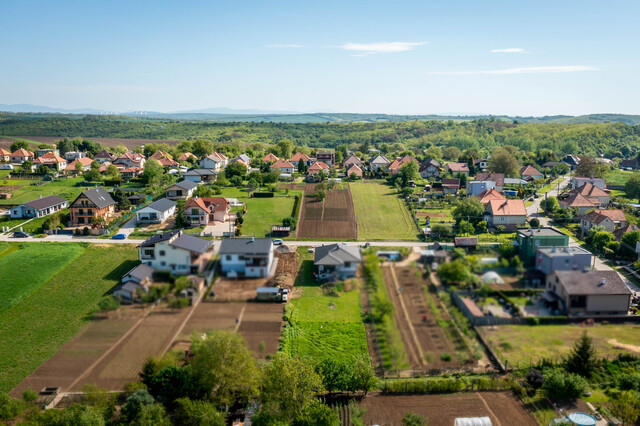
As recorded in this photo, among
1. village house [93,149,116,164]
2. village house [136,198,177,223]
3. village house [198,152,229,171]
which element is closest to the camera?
village house [136,198,177,223]

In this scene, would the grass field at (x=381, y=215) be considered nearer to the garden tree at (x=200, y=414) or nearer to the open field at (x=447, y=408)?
the open field at (x=447, y=408)

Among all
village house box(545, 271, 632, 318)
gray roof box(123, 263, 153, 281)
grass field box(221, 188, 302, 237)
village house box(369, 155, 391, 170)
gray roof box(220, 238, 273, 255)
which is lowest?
grass field box(221, 188, 302, 237)

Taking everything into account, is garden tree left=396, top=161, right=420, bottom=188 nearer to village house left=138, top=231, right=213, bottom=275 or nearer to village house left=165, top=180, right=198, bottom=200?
village house left=165, top=180, right=198, bottom=200

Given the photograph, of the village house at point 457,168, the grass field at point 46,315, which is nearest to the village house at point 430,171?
the village house at point 457,168

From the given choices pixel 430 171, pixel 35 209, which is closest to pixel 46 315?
pixel 35 209

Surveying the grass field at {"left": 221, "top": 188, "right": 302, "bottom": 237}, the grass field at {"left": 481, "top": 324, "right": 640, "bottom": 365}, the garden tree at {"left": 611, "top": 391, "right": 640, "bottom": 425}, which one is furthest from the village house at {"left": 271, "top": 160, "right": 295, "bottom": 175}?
the garden tree at {"left": 611, "top": 391, "right": 640, "bottom": 425}

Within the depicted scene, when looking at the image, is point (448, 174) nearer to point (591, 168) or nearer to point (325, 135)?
point (591, 168)
